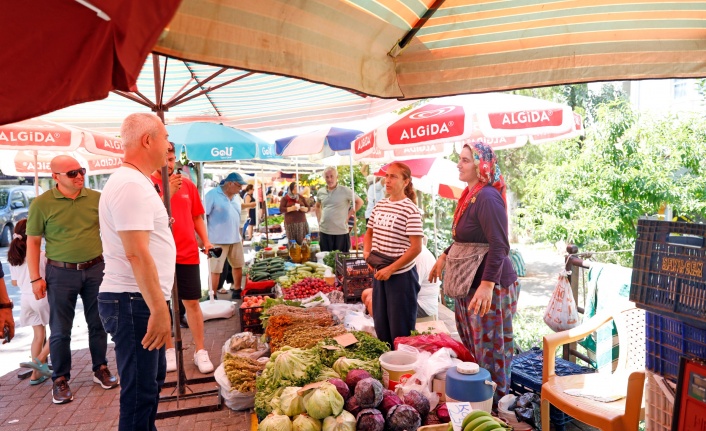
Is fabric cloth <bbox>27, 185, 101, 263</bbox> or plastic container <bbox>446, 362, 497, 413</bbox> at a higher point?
fabric cloth <bbox>27, 185, 101, 263</bbox>

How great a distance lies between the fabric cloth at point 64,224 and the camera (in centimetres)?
457

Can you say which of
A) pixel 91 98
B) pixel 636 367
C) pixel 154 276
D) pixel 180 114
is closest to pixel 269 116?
pixel 180 114

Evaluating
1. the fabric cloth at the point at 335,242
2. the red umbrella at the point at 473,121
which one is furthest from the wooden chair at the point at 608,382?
the fabric cloth at the point at 335,242

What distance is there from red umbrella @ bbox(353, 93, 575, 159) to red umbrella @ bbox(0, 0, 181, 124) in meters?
4.11

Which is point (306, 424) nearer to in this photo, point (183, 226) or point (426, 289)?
point (183, 226)

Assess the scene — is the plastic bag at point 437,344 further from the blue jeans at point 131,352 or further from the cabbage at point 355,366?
the blue jeans at point 131,352

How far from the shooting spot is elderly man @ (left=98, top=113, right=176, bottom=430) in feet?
9.20

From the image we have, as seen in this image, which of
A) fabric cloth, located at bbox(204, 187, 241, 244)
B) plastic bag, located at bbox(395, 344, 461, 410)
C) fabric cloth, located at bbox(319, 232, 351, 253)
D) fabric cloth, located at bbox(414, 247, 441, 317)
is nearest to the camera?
plastic bag, located at bbox(395, 344, 461, 410)

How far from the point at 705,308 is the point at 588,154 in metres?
6.80

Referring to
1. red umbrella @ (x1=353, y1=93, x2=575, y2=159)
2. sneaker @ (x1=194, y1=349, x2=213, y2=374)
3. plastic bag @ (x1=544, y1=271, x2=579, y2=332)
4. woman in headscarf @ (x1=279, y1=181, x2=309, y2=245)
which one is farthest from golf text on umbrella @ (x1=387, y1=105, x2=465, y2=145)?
woman in headscarf @ (x1=279, y1=181, x2=309, y2=245)

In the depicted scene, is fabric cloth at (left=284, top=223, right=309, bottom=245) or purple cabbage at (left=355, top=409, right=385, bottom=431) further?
fabric cloth at (left=284, top=223, right=309, bottom=245)

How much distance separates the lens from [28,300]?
16.8 ft

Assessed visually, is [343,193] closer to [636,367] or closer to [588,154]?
[588,154]

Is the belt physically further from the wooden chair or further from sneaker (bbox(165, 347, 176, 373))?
the wooden chair
